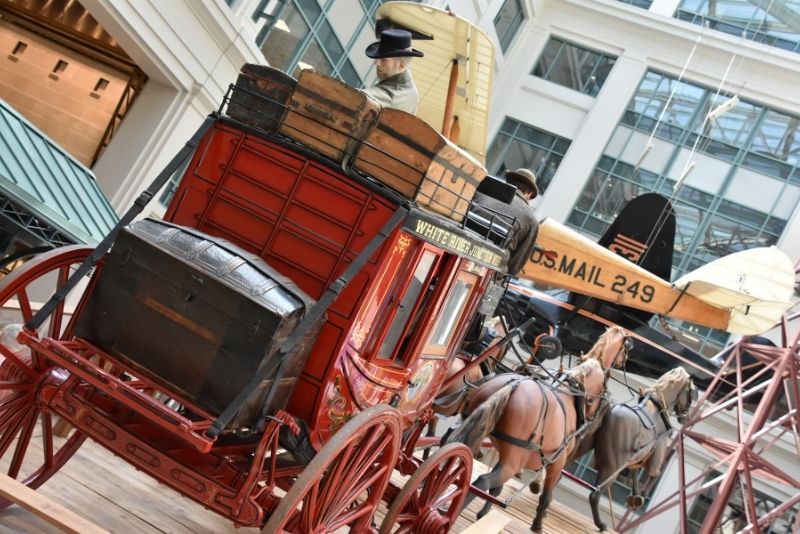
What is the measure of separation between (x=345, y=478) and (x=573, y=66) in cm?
2362

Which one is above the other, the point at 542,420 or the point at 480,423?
the point at 542,420

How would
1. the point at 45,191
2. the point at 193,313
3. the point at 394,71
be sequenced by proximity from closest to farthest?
the point at 193,313
the point at 394,71
the point at 45,191

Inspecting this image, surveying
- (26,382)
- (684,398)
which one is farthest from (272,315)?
(684,398)

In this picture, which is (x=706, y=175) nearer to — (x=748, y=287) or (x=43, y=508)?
(x=748, y=287)

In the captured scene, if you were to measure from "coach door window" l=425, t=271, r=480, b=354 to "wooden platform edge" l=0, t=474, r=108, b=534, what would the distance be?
2.50 m

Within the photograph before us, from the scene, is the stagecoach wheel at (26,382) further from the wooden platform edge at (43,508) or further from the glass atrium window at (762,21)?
the glass atrium window at (762,21)

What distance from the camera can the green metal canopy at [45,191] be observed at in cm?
647

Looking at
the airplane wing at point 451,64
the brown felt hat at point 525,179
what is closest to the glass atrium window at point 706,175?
the brown felt hat at point 525,179

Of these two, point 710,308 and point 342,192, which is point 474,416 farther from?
point 710,308

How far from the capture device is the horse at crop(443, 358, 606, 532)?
Result: 786cm

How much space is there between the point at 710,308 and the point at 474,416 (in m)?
5.55

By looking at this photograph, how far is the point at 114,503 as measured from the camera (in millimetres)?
4977

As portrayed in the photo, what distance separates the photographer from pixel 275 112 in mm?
4543

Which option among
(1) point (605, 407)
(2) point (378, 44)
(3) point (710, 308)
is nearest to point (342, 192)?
(2) point (378, 44)
